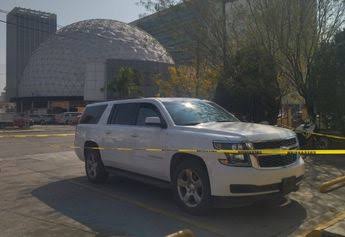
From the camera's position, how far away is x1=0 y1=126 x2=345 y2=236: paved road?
683cm

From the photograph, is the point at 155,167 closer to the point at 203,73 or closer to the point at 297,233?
the point at 297,233

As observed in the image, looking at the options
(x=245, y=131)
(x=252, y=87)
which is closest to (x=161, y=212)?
(x=245, y=131)

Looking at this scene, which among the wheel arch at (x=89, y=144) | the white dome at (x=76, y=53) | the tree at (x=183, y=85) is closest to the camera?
the wheel arch at (x=89, y=144)

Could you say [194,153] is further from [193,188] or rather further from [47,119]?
[47,119]

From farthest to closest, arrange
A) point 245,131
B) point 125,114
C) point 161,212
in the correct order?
point 125,114, point 161,212, point 245,131

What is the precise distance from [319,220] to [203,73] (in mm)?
15486

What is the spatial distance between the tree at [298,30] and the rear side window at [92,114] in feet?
26.6

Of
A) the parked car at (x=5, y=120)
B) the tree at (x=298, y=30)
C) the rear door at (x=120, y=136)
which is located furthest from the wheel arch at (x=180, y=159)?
the parked car at (x=5, y=120)

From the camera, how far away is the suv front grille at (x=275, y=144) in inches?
283

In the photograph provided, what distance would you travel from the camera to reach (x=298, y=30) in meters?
16.6

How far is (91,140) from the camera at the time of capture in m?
10.6

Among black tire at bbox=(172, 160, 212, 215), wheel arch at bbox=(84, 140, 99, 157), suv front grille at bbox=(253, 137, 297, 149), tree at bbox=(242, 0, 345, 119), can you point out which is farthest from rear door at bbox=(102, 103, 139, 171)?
tree at bbox=(242, 0, 345, 119)

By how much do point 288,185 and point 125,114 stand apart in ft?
12.1

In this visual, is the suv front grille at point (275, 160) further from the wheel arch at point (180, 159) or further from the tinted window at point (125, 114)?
the tinted window at point (125, 114)
